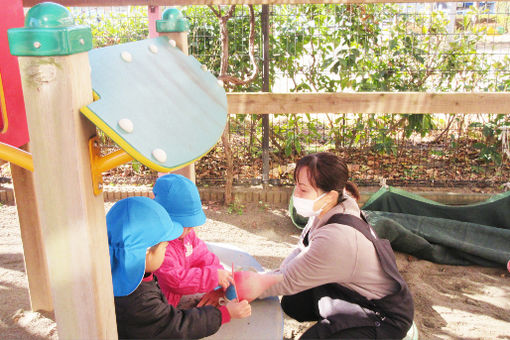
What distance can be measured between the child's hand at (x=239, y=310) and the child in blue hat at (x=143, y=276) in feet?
0.28

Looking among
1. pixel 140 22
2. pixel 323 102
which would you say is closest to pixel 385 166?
pixel 323 102

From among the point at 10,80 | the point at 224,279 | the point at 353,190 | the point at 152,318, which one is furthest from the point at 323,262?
the point at 10,80

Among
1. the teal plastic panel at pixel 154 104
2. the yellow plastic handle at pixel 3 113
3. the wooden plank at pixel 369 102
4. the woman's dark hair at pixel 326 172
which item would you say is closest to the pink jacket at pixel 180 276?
the woman's dark hair at pixel 326 172

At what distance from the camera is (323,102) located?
10.6 ft

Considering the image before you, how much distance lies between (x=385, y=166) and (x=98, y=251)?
424 cm

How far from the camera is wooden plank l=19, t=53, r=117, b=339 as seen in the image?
1030mm

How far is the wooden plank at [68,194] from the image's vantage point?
1030mm

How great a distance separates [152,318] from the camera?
156 centimetres

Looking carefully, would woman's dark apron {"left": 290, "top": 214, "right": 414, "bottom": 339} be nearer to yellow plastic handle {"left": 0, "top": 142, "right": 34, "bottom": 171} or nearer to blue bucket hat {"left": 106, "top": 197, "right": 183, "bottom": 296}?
blue bucket hat {"left": 106, "top": 197, "right": 183, "bottom": 296}

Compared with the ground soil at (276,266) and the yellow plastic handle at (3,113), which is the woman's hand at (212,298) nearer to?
the ground soil at (276,266)

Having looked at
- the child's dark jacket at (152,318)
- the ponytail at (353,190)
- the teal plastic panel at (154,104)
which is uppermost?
the teal plastic panel at (154,104)

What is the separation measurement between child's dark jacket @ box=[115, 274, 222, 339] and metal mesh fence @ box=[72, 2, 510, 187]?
3181mm

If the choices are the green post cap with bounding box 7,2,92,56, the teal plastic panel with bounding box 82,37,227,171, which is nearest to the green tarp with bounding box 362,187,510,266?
the teal plastic panel with bounding box 82,37,227,171

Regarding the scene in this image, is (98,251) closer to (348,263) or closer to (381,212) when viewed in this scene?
(348,263)
